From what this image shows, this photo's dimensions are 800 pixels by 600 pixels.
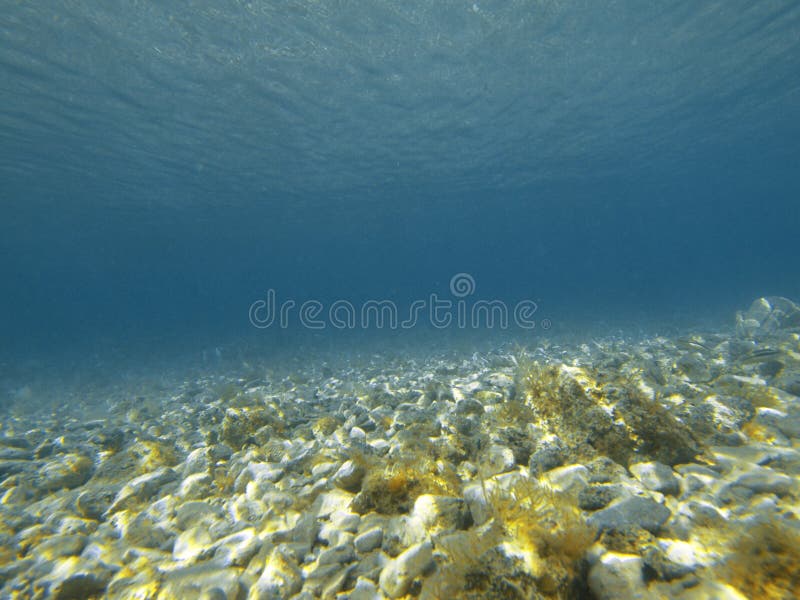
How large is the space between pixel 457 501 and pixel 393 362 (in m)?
11.1

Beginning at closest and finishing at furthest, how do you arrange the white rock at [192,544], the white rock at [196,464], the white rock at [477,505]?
1. the white rock at [477,505]
2. the white rock at [192,544]
3. the white rock at [196,464]

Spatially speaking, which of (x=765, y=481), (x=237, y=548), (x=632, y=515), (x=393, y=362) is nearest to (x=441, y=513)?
(x=632, y=515)

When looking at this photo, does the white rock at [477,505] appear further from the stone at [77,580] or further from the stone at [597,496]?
the stone at [77,580]

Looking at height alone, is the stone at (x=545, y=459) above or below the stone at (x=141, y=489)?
above

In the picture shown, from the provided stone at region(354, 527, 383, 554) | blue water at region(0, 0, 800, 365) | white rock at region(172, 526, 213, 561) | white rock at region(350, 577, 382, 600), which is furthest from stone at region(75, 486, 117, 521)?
blue water at region(0, 0, 800, 365)

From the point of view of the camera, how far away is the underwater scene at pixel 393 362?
2.52 metres

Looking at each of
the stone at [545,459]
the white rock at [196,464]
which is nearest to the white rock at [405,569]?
the stone at [545,459]

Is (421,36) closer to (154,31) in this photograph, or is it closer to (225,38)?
(225,38)

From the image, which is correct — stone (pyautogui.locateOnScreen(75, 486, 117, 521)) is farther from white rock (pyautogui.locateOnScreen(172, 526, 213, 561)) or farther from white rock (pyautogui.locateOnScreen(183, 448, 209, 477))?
white rock (pyautogui.locateOnScreen(172, 526, 213, 561))

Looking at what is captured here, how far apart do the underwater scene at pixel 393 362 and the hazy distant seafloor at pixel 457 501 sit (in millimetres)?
23

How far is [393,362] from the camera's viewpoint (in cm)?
1387

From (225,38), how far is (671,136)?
30.1 meters

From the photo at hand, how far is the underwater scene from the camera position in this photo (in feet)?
8.25

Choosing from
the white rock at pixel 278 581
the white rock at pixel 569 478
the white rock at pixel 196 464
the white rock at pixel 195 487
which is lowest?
the white rock at pixel 196 464
